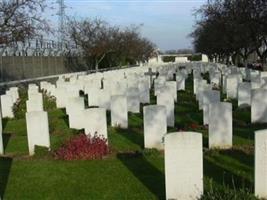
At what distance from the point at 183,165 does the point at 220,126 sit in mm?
3630

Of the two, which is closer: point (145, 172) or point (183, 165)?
point (183, 165)

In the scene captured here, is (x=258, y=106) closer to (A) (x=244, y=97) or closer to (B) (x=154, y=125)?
(A) (x=244, y=97)

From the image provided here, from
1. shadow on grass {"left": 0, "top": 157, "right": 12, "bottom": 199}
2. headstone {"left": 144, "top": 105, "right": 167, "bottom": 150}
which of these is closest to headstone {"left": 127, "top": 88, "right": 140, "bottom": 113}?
headstone {"left": 144, "top": 105, "right": 167, "bottom": 150}

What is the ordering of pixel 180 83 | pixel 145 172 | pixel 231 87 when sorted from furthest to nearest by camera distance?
pixel 180 83, pixel 231 87, pixel 145 172

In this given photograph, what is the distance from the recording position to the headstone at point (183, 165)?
719 centimetres

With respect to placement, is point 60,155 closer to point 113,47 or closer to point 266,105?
point 266,105

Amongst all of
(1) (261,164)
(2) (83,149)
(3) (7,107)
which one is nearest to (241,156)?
(1) (261,164)

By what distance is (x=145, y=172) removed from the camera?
9.18 m

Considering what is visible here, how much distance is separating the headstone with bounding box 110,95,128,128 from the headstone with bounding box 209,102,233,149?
156 inches

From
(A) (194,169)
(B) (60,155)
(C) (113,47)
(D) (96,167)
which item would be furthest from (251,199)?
(C) (113,47)

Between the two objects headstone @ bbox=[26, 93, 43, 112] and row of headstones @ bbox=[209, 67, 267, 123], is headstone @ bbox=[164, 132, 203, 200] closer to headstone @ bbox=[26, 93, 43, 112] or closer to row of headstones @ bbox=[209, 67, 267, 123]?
Result: row of headstones @ bbox=[209, 67, 267, 123]

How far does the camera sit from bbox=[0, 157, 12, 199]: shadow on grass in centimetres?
853

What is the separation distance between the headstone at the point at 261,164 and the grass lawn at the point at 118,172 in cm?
18

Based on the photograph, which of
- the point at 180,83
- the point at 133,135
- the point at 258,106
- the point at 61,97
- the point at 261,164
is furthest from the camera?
the point at 180,83
